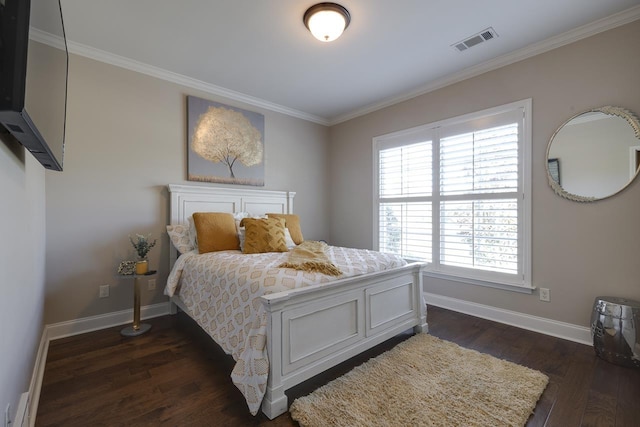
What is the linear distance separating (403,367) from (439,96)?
115 inches

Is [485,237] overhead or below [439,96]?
below

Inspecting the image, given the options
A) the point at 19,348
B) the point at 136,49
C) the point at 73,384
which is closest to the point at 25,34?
the point at 19,348

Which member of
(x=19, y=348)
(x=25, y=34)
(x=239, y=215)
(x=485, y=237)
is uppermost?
(x=25, y=34)

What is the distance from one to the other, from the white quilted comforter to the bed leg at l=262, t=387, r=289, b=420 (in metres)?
0.06

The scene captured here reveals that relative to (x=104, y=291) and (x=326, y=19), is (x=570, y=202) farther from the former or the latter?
(x=104, y=291)

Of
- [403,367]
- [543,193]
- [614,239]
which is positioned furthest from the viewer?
[543,193]

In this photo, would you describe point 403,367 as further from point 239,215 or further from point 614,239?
point 239,215

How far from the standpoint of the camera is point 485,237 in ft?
9.55

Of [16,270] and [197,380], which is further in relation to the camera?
[197,380]

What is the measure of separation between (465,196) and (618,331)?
157cm

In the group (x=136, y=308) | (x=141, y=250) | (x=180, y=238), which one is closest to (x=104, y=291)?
(x=136, y=308)

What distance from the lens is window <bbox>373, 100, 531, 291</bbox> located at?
273 centimetres

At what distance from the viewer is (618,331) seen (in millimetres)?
2012

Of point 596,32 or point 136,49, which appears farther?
point 136,49
